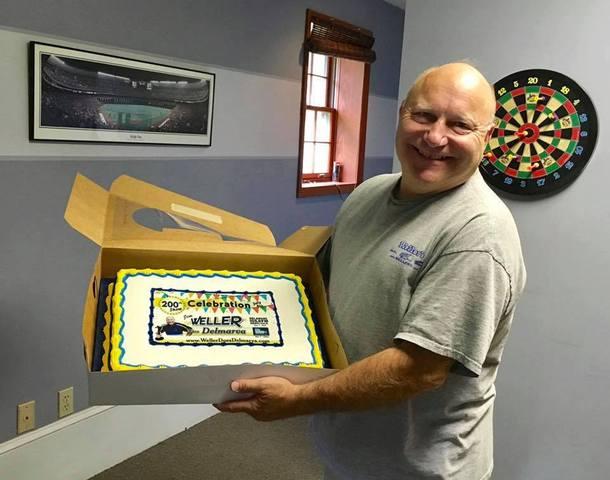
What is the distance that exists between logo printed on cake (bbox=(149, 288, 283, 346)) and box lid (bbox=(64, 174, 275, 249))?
15cm

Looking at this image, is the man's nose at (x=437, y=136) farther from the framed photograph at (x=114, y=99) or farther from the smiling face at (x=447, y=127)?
the framed photograph at (x=114, y=99)

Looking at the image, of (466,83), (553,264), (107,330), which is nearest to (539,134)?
(553,264)

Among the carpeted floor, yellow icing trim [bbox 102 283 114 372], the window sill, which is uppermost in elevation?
the window sill

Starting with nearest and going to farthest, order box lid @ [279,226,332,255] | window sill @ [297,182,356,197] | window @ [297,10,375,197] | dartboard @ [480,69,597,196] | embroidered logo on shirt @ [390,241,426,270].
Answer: embroidered logo on shirt @ [390,241,426,270] < box lid @ [279,226,332,255] < dartboard @ [480,69,597,196] < window sill @ [297,182,356,197] < window @ [297,10,375,197]

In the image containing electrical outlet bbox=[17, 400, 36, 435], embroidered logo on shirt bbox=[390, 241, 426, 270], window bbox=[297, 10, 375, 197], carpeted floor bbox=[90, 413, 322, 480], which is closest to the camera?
embroidered logo on shirt bbox=[390, 241, 426, 270]

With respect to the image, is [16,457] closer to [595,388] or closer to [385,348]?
[385,348]

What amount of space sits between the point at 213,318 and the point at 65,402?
5.34ft

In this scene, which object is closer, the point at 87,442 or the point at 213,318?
the point at 213,318

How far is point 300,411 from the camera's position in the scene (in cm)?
120

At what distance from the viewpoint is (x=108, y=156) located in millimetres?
2578

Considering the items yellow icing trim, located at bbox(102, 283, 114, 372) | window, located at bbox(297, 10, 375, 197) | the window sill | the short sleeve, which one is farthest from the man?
window, located at bbox(297, 10, 375, 197)

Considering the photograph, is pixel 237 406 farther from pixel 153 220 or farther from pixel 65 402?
pixel 65 402

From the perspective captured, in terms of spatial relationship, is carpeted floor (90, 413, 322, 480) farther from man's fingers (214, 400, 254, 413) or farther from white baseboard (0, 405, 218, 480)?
man's fingers (214, 400, 254, 413)

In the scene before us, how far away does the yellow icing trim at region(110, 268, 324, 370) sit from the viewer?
1.13 meters
